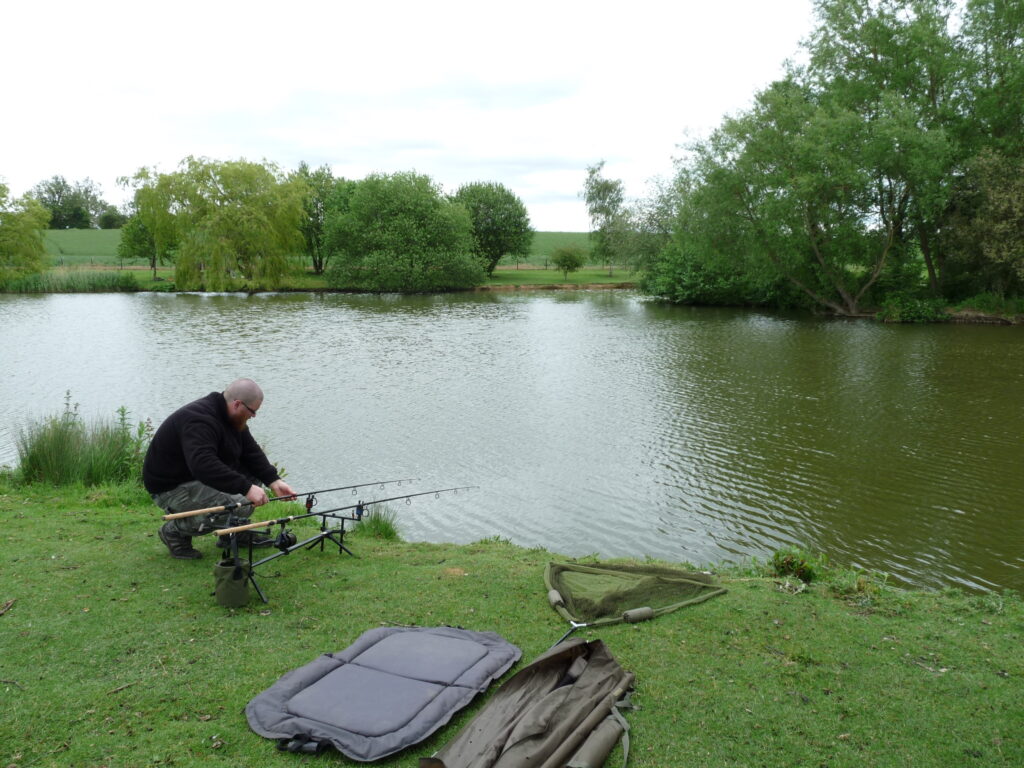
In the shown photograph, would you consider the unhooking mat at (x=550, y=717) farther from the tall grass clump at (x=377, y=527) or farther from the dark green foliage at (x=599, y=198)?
the dark green foliage at (x=599, y=198)

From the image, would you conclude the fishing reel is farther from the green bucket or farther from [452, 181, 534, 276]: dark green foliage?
[452, 181, 534, 276]: dark green foliage

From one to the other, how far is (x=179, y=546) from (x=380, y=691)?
2895mm

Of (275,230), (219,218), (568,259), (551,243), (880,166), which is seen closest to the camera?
(880,166)

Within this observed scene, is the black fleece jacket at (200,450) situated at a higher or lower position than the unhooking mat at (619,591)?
higher

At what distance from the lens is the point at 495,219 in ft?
221

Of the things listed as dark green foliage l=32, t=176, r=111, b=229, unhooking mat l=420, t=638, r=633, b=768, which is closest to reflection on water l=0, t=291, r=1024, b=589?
unhooking mat l=420, t=638, r=633, b=768

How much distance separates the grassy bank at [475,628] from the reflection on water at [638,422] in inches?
110

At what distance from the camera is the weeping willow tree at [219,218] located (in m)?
48.9

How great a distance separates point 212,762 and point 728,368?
1882 cm

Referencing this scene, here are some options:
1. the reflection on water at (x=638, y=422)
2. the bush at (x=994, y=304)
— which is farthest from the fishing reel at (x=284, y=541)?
the bush at (x=994, y=304)

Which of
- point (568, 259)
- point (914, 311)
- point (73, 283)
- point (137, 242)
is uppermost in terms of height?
point (137, 242)

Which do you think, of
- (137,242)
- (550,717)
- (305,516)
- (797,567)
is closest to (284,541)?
A: (305,516)

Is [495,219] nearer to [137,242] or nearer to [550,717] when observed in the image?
[137,242]

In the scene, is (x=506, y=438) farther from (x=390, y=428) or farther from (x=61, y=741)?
(x=61, y=741)
